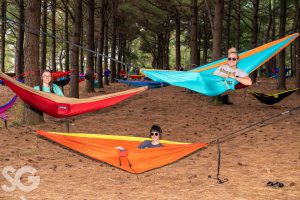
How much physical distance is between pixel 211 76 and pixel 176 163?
1.40 metres

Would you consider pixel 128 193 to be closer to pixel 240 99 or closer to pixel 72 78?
pixel 72 78

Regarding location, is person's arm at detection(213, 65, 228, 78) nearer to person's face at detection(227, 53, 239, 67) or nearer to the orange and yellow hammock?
person's face at detection(227, 53, 239, 67)

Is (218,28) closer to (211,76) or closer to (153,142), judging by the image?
Answer: (211,76)

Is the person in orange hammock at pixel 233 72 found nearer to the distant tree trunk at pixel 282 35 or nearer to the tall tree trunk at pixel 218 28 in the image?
the tall tree trunk at pixel 218 28

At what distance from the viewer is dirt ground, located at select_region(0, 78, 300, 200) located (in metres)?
4.17

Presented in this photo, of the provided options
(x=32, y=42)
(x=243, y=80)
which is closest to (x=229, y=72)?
(x=243, y=80)

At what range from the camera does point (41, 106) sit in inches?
198

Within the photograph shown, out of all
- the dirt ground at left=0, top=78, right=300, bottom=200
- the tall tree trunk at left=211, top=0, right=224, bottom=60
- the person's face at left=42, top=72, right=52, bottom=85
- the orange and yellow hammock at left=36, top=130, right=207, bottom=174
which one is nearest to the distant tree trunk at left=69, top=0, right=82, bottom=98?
the dirt ground at left=0, top=78, right=300, bottom=200

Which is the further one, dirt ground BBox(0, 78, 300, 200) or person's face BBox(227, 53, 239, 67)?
person's face BBox(227, 53, 239, 67)

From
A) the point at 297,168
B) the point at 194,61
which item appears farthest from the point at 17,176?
the point at 194,61

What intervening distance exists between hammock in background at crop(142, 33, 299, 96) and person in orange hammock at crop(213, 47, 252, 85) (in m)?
0.07

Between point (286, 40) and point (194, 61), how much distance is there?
622 centimetres

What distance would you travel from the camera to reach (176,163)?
5477mm

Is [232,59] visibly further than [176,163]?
Yes
